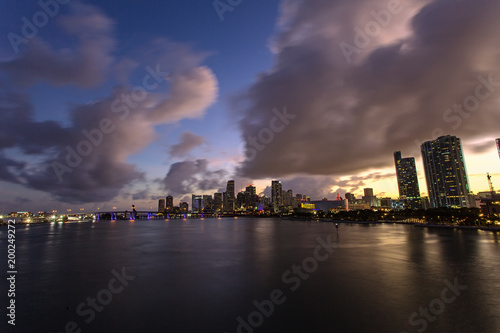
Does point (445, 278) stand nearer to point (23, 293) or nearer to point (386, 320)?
point (386, 320)

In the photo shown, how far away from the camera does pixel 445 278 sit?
1070 inches

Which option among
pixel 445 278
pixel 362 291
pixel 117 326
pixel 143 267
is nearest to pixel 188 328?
pixel 117 326

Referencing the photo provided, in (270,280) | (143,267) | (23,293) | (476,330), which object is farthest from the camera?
(143,267)

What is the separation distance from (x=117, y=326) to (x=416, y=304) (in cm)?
2254

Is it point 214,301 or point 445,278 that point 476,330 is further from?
point 214,301

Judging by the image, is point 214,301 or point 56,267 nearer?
point 214,301

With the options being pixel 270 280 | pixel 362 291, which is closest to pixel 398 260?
pixel 362 291

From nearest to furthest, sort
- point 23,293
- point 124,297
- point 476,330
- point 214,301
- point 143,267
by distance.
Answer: point 476,330 < point 214,301 < point 124,297 < point 23,293 < point 143,267

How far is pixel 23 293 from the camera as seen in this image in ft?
84.0

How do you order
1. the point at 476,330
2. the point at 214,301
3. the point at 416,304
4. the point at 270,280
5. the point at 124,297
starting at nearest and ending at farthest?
the point at 476,330 < the point at 416,304 < the point at 214,301 < the point at 124,297 < the point at 270,280

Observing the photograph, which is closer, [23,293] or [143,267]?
[23,293]

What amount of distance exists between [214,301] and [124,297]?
8693 millimetres

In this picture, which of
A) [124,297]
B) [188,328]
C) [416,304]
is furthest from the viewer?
[124,297]

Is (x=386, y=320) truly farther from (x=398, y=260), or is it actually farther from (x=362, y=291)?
(x=398, y=260)
